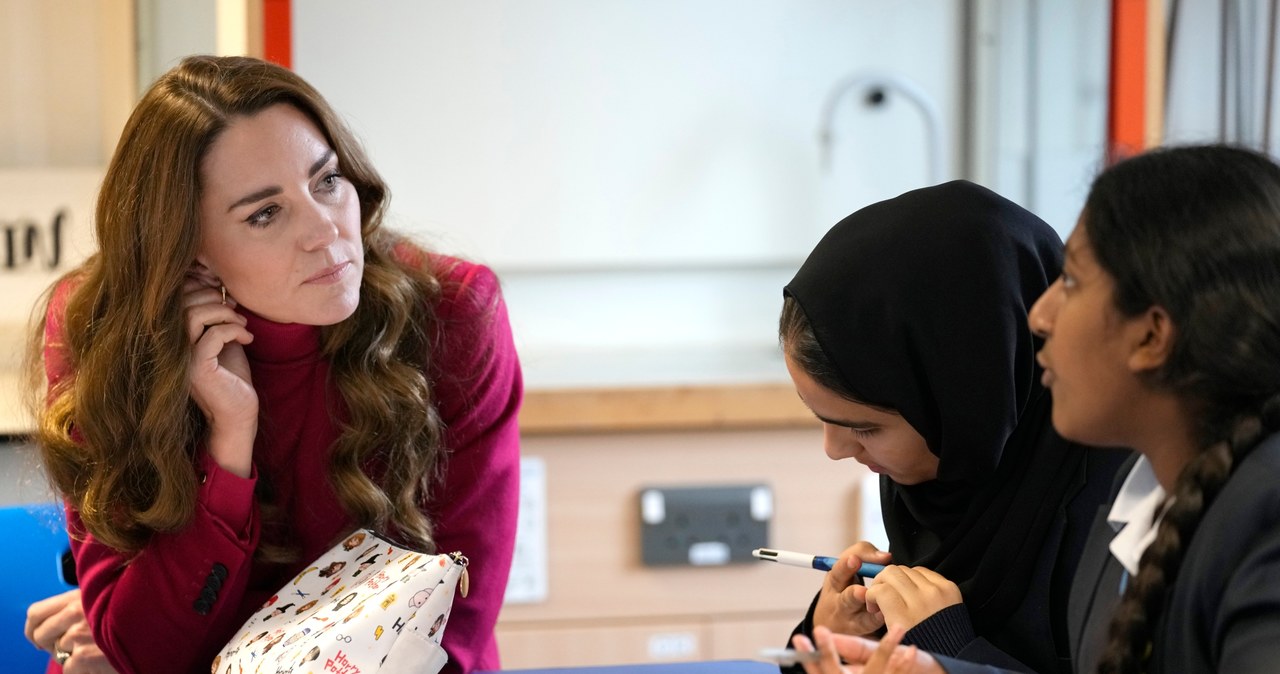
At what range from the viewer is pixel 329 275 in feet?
4.24

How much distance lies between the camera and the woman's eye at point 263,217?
1.27 metres

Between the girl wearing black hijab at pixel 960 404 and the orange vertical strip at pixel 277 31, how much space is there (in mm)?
1271

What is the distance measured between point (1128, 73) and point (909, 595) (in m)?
1.51

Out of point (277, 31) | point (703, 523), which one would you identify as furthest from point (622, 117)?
point (703, 523)

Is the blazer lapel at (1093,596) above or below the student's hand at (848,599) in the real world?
above

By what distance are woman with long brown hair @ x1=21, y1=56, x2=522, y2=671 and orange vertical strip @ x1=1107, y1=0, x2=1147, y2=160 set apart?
137cm

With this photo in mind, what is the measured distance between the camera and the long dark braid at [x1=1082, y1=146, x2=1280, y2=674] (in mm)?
763

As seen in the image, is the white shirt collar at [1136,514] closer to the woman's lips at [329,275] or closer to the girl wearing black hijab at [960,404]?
the girl wearing black hijab at [960,404]

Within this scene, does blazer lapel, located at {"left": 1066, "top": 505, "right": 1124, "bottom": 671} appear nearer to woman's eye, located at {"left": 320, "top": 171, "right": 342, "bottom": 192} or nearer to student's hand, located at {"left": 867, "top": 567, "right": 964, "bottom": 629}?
student's hand, located at {"left": 867, "top": 567, "right": 964, "bottom": 629}

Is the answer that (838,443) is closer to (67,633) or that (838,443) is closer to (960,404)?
(960,404)

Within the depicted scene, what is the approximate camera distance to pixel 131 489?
4.20 ft

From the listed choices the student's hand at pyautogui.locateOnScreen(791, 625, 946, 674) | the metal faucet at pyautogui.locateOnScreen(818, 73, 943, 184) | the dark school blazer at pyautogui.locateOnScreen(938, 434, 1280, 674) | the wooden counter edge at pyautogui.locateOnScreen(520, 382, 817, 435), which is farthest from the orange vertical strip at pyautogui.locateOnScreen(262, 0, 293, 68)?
the dark school blazer at pyautogui.locateOnScreen(938, 434, 1280, 674)

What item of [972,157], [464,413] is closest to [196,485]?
[464,413]

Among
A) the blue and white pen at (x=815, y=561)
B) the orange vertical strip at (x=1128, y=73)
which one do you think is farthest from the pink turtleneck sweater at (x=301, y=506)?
the orange vertical strip at (x=1128, y=73)
